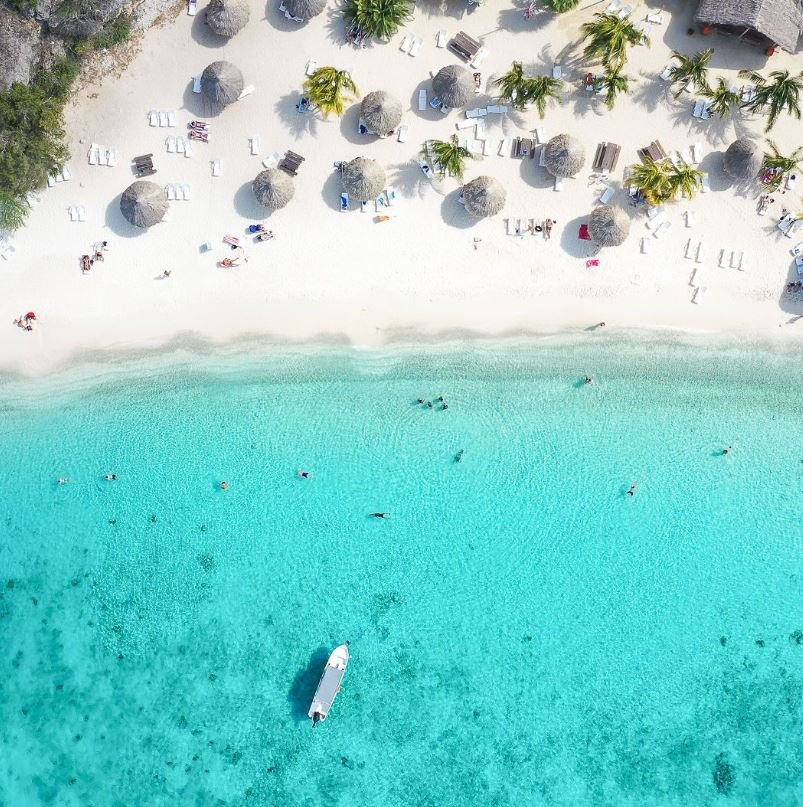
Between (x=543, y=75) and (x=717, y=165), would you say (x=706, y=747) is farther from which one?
(x=543, y=75)

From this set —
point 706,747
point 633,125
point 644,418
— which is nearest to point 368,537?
point 644,418

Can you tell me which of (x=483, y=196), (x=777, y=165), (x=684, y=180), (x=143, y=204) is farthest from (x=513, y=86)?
(x=143, y=204)

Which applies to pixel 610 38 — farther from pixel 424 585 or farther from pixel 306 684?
pixel 306 684

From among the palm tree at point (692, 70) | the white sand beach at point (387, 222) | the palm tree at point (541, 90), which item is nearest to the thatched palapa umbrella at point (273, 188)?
the white sand beach at point (387, 222)

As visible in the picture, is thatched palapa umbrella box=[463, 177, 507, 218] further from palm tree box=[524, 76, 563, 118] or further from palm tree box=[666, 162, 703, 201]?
palm tree box=[666, 162, 703, 201]

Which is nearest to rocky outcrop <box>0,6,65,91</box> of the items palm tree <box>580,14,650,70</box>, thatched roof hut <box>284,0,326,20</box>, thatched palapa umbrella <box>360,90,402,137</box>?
thatched roof hut <box>284,0,326,20</box>
